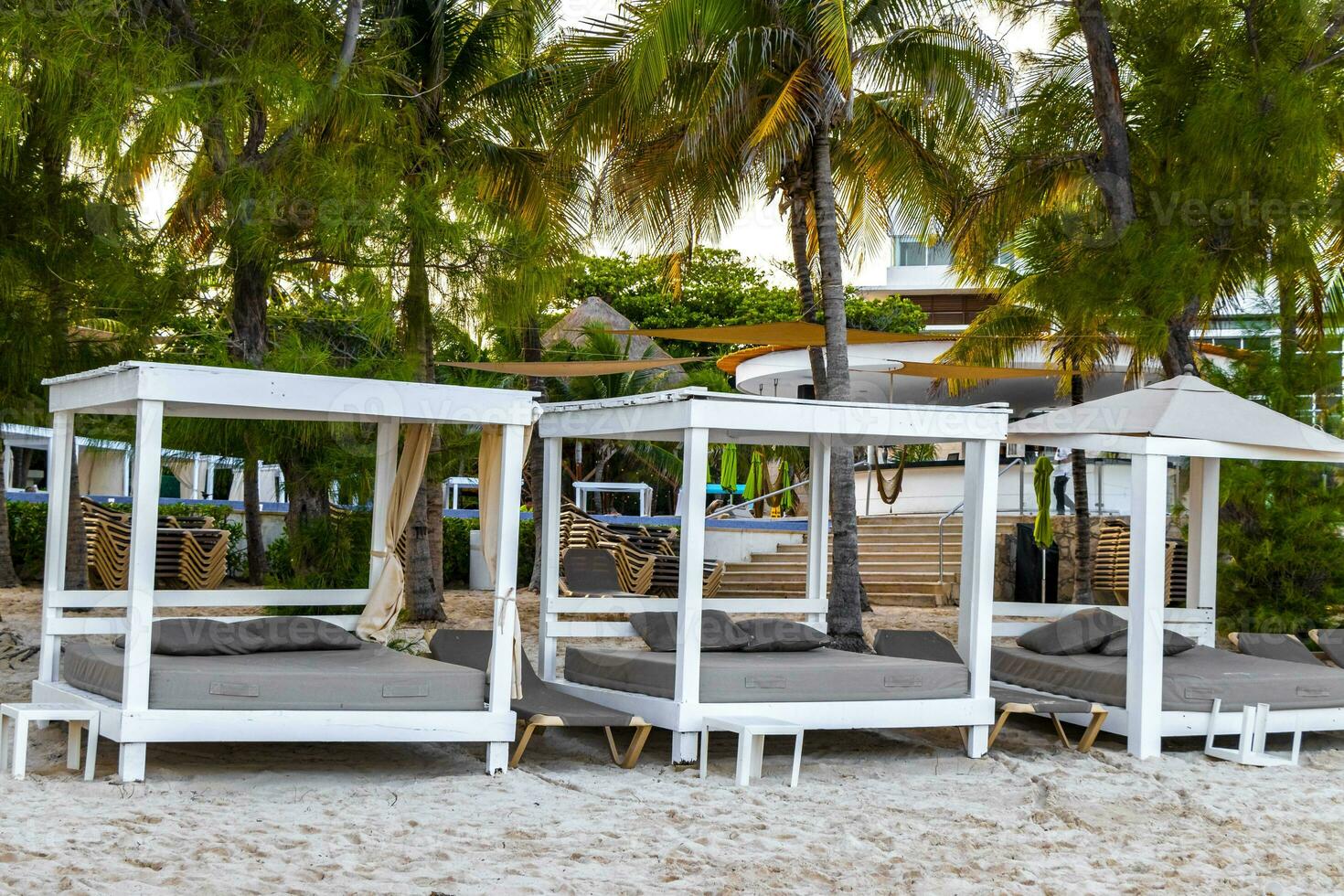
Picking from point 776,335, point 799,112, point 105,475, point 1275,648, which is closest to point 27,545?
point 105,475

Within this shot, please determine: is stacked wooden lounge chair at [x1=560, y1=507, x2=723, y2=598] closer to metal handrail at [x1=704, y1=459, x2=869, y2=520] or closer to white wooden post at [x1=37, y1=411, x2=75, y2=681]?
metal handrail at [x1=704, y1=459, x2=869, y2=520]

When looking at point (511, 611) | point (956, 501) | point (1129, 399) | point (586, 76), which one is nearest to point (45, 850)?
point (511, 611)

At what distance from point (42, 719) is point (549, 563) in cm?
315

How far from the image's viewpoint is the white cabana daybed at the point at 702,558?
22.7 ft

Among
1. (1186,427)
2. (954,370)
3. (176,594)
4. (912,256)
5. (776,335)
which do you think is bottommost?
(176,594)

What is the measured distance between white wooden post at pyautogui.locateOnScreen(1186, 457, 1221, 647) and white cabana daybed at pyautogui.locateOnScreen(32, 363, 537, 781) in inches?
208

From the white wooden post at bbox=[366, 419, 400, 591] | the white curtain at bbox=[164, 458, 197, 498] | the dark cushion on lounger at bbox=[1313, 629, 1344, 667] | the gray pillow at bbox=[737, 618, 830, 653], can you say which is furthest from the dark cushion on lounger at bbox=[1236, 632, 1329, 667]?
the white curtain at bbox=[164, 458, 197, 498]

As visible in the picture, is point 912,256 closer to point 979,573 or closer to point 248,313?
point 248,313

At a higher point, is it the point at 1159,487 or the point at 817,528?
the point at 1159,487

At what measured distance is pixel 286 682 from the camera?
631 cm

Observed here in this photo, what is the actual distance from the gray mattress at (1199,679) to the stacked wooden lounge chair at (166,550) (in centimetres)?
893

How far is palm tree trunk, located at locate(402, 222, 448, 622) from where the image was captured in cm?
933

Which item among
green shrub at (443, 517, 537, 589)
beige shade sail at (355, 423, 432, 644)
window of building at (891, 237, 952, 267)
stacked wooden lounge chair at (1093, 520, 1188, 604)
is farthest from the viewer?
window of building at (891, 237, 952, 267)

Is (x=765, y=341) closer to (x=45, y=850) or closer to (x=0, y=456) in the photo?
(x=0, y=456)
